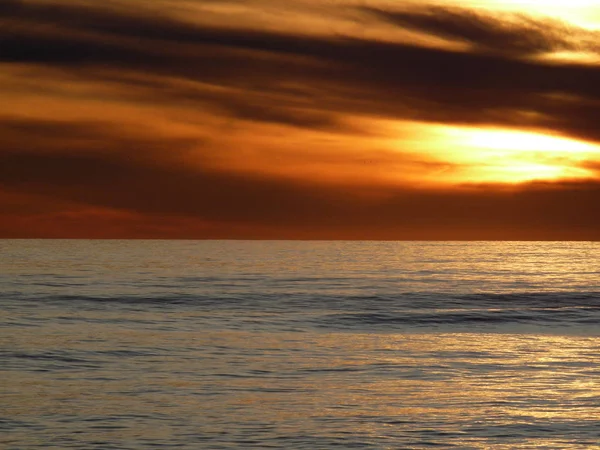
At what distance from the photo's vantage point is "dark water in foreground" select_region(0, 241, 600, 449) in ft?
55.3

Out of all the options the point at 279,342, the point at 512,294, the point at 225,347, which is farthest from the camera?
the point at 512,294

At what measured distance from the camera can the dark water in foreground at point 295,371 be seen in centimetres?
1684

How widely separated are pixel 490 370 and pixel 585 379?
9.21 ft

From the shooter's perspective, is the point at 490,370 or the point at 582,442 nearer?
the point at 582,442

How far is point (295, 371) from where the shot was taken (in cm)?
2420

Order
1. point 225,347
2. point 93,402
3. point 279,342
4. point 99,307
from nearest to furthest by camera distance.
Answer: point 93,402
point 225,347
point 279,342
point 99,307

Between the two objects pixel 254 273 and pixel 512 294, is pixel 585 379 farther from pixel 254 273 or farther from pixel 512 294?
pixel 254 273

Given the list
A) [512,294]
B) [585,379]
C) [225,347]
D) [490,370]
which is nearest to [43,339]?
[225,347]

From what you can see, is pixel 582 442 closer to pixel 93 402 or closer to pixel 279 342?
pixel 93 402

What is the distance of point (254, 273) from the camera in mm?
78875

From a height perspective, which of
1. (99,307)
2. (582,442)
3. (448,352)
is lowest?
(582,442)

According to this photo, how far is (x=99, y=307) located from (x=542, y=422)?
32.1m

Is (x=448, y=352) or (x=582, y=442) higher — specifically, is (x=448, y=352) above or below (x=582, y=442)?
above

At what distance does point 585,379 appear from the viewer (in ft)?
75.8
